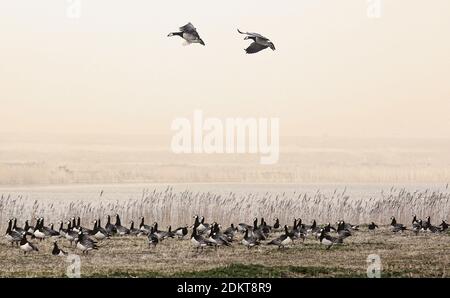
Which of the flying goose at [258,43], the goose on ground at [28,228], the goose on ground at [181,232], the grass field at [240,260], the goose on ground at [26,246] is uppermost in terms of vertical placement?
the flying goose at [258,43]

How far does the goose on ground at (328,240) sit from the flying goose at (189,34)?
6.32m

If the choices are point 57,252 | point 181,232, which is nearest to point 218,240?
point 181,232

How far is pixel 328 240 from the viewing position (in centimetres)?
2241

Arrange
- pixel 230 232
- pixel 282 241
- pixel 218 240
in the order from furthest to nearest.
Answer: pixel 230 232, pixel 282 241, pixel 218 240

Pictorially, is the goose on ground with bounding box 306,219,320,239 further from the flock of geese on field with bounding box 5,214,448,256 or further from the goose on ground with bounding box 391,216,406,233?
the goose on ground with bounding box 391,216,406,233

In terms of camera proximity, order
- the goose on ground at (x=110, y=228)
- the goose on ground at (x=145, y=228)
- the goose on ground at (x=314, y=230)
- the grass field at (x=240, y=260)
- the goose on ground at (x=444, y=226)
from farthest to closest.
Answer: the goose on ground at (x=444, y=226) → the goose on ground at (x=145, y=228) → the goose on ground at (x=110, y=228) → the goose on ground at (x=314, y=230) → the grass field at (x=240, y=260)

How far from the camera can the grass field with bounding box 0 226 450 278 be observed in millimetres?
19312

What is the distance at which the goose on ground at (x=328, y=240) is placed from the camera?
22359 mm

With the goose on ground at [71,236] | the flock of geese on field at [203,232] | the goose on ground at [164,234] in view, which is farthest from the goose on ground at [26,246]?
the goose on ground at [164,234]

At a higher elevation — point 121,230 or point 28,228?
point 28,228

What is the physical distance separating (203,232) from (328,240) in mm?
3544

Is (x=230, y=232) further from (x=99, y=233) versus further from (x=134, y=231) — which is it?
(x=99, y=233)

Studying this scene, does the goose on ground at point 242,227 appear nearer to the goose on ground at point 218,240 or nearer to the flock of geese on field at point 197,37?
the goose on ground at point 218,240
